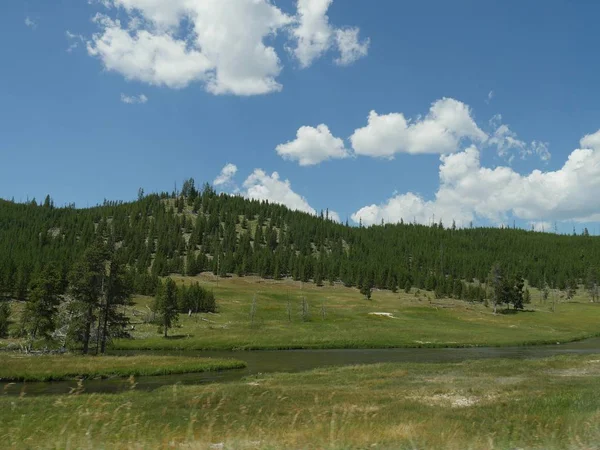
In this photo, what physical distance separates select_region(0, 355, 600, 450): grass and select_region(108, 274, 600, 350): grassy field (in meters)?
36.6

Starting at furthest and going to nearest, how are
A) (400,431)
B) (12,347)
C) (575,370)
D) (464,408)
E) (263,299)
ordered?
(263,299), (12,347), (575,370), (464,408), (400,431)

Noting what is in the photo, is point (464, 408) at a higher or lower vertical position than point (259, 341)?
higher

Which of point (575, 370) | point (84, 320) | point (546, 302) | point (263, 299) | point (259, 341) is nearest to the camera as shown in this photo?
point (575, 370)

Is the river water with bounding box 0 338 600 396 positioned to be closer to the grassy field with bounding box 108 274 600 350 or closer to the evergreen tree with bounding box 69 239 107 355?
the grassy field with bounding box 108 274 600 350

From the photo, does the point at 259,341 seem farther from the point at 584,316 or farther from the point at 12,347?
the point at 584,316

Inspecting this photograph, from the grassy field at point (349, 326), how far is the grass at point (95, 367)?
1054 inches

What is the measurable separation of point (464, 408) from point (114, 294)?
181ft

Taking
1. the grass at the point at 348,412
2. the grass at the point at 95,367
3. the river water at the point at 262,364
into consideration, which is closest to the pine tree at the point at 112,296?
the grass at the point at 95,367

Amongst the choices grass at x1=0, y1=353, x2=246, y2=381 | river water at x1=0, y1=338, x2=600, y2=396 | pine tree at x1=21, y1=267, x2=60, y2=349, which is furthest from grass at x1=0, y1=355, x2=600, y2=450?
pine tree at x1=21, y1=267, x2=60, y2=349

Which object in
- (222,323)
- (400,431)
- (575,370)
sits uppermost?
(400,431)

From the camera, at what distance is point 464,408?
2258 cm

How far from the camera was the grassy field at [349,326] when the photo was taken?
8325 centimetres

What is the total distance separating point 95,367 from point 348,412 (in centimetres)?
3725

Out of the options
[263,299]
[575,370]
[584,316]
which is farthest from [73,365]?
[584,316]
